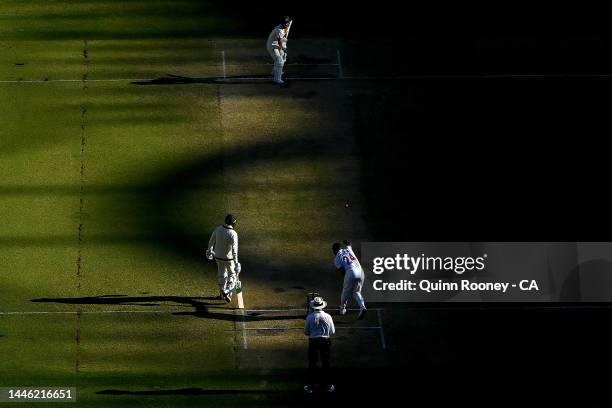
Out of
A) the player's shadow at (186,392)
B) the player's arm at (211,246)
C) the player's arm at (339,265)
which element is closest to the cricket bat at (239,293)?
the player's arm at (211,246)

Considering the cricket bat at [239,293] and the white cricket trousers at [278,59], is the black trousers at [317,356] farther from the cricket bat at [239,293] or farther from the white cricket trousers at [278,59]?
→ the white cricket trousers at [278,59]

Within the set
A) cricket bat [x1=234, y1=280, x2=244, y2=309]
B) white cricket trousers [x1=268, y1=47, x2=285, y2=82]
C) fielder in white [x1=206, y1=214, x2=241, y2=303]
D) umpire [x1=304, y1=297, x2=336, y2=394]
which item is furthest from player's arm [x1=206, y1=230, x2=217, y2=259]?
white cricket trousers [x1=268, y1=47, x2=285, y2=82]

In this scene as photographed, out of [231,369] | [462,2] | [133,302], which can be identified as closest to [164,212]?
[133,302]

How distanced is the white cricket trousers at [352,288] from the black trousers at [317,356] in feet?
8.21

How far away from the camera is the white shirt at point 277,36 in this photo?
38219 mm

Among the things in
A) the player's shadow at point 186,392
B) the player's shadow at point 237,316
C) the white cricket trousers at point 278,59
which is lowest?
the player's shadow at point 186,392

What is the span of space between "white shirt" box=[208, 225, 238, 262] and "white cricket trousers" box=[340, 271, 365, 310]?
238 centimetres

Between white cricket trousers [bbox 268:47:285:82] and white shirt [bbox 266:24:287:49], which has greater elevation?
white shirt [bbox 266:24:287:49]

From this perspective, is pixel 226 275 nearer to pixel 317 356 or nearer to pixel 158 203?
pixel 317 356

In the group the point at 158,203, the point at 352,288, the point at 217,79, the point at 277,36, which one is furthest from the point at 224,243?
the point at 217,79

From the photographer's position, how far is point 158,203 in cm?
3444

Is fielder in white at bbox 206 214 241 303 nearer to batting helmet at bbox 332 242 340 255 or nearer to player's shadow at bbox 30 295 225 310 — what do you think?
player's shadow at bbox 30 295 225 310

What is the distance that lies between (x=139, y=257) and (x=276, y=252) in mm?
3102

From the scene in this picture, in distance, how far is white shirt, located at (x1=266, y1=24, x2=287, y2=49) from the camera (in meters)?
38.2
